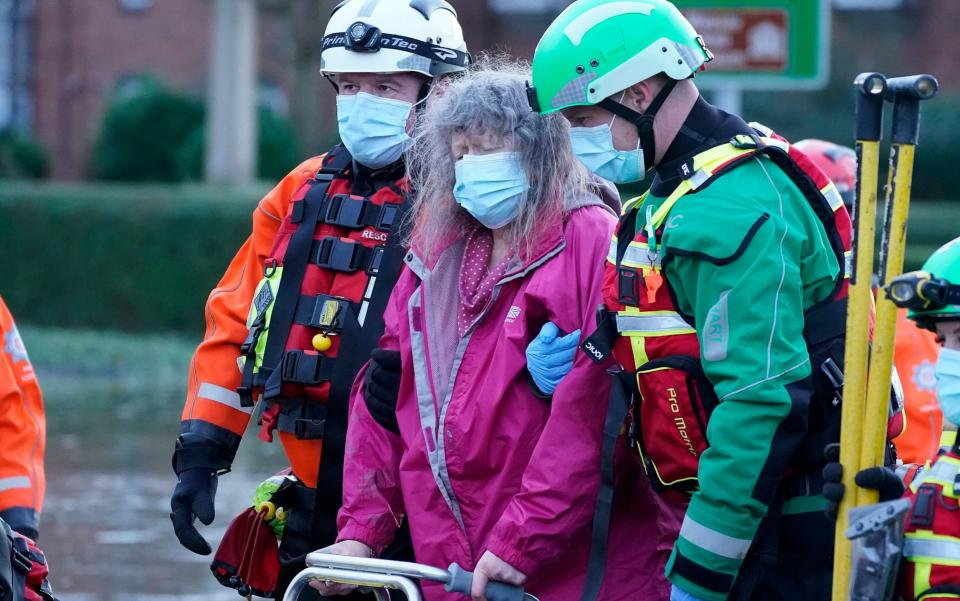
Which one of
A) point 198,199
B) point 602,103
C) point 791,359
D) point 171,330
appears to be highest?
point 602,103

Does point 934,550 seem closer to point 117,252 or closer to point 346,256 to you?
point 346,256

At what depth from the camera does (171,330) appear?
16859 millimetres

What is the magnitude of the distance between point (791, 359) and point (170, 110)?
1020 inches

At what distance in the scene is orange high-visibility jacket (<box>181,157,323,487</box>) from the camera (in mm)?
4555

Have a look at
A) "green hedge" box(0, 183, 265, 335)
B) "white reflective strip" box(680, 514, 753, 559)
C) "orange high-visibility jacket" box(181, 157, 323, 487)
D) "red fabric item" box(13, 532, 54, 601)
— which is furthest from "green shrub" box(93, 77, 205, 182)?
"white reflective strip" box(680, 514, 753, 559)

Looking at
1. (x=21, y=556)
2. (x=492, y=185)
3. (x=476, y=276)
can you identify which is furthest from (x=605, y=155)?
(x=21, y=556)

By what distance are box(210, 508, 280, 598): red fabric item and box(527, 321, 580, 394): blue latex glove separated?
1199mm

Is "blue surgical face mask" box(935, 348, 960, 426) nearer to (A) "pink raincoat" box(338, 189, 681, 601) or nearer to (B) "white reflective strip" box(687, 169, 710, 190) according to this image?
(B) "white reflective strip" box(687, 169, 710, 190)

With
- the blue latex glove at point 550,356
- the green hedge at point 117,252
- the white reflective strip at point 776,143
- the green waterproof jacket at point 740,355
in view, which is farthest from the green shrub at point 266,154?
the green waterproof jacket at point 740,355

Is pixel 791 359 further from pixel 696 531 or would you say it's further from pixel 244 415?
pixel 244 415

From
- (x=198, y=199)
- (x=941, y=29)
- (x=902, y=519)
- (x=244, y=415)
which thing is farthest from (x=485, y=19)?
(x=902, y=519)

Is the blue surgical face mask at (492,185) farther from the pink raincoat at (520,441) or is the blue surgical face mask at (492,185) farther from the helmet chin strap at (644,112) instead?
the helmet chin strap at (644,112)

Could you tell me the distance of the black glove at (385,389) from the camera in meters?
3.96

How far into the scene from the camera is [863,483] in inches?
115
